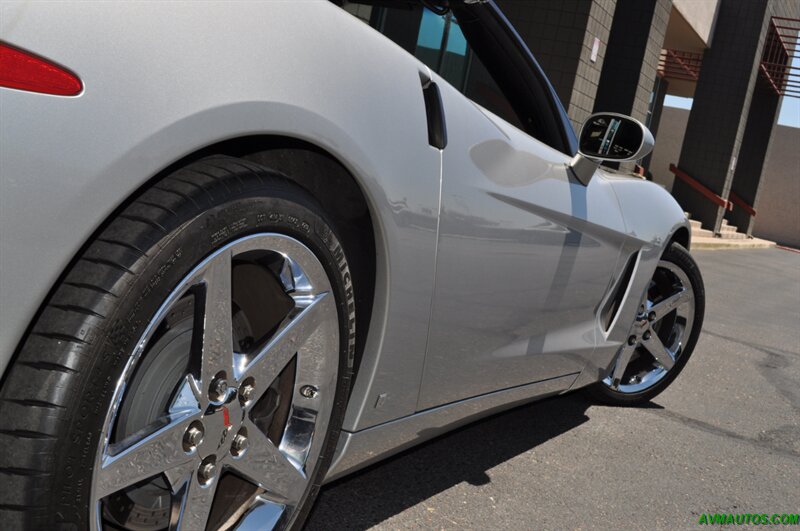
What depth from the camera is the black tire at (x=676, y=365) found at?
150 inches

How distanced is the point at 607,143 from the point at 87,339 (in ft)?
6.79

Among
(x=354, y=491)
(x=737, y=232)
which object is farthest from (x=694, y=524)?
(x=737, y=232)

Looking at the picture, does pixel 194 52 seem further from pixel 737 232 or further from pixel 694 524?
pixel 737 232

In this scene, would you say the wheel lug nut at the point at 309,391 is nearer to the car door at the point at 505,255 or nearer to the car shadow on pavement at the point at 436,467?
the car door at the point at 505,255

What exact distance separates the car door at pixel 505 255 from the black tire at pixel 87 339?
0.74m

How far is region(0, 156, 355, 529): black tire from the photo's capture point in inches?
45.4

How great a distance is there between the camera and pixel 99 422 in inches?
47.4

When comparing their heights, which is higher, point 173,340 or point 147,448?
point 173,340

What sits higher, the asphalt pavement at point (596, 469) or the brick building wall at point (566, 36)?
the brick building wall at point (566, 36)

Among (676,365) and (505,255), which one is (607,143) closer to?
Result: (505,255)

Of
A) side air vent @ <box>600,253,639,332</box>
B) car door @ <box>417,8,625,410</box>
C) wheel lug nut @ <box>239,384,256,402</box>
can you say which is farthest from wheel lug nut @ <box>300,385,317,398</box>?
side air vent @ <box>600,253,639,332</box>

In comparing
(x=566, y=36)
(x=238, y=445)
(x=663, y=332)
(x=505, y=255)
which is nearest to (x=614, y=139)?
(x=505, y=255)

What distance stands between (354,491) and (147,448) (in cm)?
132

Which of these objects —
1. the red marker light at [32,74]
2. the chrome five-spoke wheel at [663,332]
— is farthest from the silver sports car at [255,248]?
the chrome five-spoke wheel at [663,332]
